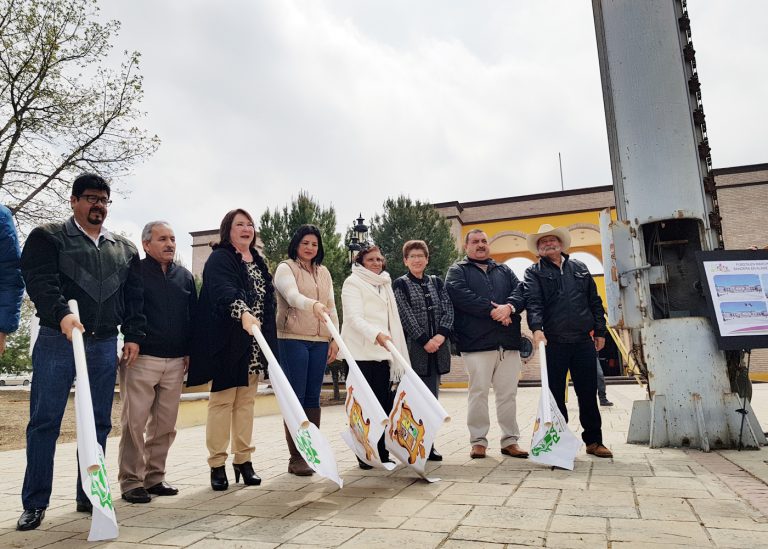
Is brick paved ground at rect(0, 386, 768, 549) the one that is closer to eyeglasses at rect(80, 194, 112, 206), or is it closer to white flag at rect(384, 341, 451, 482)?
white flag at rect(384, 341, 451, 482)

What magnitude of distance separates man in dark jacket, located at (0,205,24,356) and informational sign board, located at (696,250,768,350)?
17.7 feet

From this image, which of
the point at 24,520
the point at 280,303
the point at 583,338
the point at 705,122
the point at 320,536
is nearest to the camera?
the point at 320,536

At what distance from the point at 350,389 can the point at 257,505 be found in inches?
37.7

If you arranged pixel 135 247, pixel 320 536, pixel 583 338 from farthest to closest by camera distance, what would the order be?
pixel 583 338
pixel 135 247
pixel 320 536

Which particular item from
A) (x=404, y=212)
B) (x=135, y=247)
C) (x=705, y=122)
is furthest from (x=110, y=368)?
(x=404, y=212)

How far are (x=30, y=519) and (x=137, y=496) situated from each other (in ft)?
2.12

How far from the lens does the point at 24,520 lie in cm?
304

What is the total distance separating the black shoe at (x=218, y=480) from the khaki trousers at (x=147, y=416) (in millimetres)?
354

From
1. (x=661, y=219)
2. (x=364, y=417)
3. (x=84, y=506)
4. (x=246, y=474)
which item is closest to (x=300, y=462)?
(x=246, y=474)

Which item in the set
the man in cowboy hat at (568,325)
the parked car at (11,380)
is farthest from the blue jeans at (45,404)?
the parked car at (11,380)

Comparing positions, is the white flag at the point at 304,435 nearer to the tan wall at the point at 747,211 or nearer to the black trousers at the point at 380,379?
the black trousers at the point at 380,379

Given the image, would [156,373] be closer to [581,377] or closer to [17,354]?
[581,377]

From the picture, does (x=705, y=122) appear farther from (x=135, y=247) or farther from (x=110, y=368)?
(x=110, y=368)

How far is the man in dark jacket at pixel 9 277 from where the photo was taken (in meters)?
3.26
